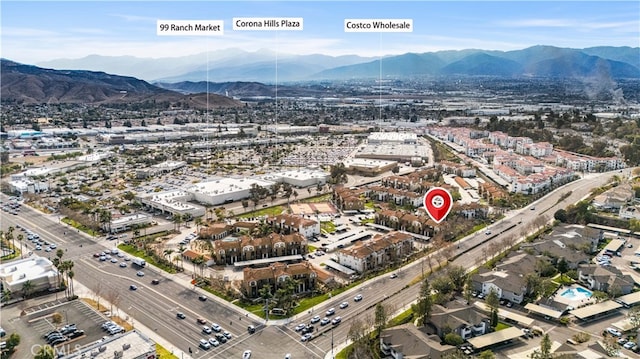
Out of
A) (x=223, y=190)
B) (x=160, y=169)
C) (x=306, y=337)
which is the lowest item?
(x=306, y=337)

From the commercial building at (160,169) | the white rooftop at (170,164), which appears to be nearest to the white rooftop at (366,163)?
the white rooftop at (170,164)

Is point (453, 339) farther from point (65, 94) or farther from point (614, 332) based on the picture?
point (65, 94)

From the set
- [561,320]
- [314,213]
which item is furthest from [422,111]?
[561,320]

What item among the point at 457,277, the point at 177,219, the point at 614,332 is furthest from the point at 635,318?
the point at 177,219

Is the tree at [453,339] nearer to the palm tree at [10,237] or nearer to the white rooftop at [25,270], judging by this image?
the white rooftop at [25,270]

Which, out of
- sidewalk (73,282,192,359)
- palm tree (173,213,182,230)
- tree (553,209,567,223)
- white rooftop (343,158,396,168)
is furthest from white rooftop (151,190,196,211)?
tree (553,209,567,223)

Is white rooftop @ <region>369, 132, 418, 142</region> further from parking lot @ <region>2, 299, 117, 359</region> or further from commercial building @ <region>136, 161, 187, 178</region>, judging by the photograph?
parking lot @ <region>2, 299, 117, 359</region>

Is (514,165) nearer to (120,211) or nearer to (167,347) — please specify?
(120,211)
